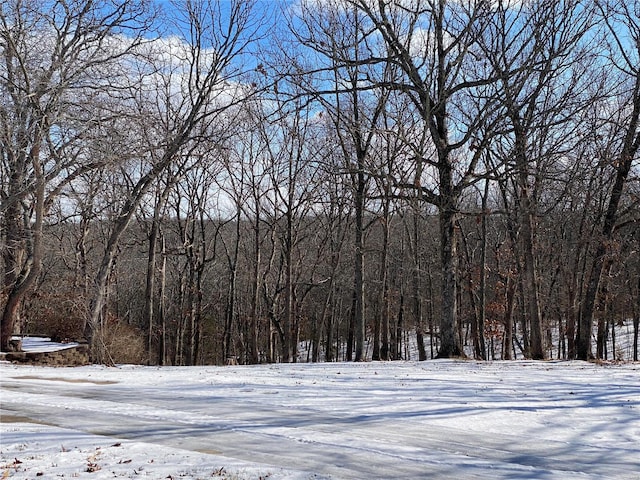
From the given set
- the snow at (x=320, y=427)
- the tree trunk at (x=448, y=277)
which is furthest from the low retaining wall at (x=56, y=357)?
the tree trunk at (x=448, y=277)

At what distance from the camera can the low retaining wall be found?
16067 mm

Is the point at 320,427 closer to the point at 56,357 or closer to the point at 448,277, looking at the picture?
the point at 448,277

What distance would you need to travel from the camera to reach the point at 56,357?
1758cm

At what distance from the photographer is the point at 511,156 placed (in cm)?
1617

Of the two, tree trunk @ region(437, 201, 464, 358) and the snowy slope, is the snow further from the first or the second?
tree trunk @ region(437, 201, 464, 358)

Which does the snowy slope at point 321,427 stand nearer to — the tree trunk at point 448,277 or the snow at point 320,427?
the snow at point 320,427

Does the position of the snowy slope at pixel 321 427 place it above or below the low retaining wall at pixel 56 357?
below

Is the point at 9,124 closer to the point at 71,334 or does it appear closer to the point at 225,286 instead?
the point at 71,334

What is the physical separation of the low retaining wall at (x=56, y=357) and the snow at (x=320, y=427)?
5.05 meters

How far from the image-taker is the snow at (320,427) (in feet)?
18.0

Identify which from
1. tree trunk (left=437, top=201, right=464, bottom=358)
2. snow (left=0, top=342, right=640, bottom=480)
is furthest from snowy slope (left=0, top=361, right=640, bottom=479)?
tree trunk (left=437, top=201, right=464, bottom=358)

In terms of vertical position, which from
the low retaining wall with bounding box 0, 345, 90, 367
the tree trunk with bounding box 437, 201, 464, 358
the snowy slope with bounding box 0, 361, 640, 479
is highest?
the tree trunk with bounding box 437, 201, 464, 358

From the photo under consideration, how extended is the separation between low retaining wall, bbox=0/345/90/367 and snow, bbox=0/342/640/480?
199 inches

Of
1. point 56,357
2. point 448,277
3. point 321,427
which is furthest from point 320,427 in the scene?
point 56,357
